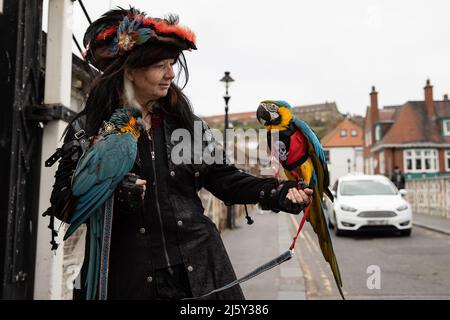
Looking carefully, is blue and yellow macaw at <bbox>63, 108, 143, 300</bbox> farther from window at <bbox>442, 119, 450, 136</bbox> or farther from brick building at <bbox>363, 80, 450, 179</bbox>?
window at <bbox>442, 119, 450, 136</bbox>

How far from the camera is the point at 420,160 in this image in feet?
112

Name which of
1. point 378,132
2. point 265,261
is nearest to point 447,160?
point 378,132

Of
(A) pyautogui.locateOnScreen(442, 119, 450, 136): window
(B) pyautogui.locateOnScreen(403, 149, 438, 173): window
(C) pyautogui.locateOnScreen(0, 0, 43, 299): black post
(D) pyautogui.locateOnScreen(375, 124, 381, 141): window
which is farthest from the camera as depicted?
(D) pyautogui.locateOnScreen(375, 124, 381, 141): window

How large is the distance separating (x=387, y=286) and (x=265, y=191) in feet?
15.0

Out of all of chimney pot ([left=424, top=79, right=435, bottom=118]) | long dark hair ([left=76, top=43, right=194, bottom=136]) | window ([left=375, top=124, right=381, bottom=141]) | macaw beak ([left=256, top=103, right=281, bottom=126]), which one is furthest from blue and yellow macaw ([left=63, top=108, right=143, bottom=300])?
window ([left=375, top=124, right=381, bottom=141])

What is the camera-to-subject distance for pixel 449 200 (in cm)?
1215

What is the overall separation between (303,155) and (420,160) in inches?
1459

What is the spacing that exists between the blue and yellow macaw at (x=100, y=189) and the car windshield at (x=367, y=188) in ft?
32.3

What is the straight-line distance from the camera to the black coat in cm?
164

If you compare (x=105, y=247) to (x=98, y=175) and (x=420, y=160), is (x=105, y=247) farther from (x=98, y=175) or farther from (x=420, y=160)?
(x=420, y=160)

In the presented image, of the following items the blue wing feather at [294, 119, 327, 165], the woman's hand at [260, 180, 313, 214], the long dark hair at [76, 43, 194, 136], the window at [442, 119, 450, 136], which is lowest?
the woman's hand at [260, 180, 313, 214]

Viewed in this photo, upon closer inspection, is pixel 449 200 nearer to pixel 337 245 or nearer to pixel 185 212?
pixel 337 245

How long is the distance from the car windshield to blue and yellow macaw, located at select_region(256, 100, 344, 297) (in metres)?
9.59
